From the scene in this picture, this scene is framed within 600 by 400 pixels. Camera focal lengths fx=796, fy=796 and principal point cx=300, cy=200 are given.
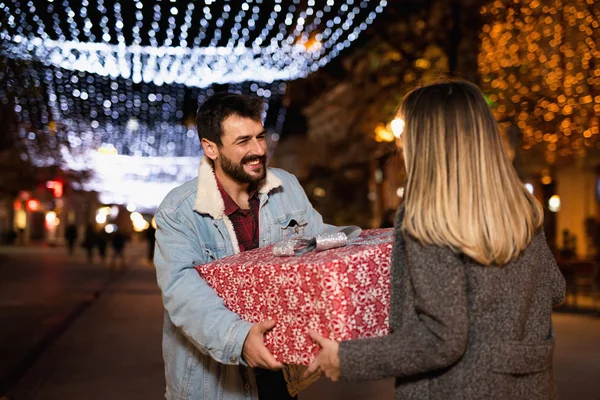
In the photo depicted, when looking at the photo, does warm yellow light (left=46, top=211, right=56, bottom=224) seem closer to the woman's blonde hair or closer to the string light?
the string light

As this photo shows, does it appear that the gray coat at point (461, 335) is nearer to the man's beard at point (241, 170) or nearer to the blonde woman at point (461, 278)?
the blonde woman at point (461, 278)

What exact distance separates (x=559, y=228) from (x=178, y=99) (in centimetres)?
1391

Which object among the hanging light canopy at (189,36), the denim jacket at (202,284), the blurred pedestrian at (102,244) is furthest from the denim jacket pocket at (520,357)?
the blurred pedestrian at (102,244)

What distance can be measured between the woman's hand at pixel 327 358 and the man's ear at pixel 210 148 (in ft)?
4.15

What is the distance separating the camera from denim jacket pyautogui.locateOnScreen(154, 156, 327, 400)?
2942 mm

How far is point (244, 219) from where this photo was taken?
3705 millimetres

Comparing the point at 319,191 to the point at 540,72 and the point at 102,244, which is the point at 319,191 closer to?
the point at 102,244

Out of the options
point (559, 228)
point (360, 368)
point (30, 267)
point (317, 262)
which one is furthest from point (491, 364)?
point (30, 267)

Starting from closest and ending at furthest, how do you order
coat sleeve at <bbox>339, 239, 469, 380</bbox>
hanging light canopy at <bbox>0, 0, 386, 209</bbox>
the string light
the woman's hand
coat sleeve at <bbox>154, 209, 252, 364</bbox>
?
1. coat sleeve at <bbox>339, 239, 469, 380</bbox>
2. the woman's hand
3. coat sleeve at <bbox>154, 209, 252, 364</bbox>
4. hanging light canopy at <bbox>0, 0, 386, 209</bbox>
5. the string light

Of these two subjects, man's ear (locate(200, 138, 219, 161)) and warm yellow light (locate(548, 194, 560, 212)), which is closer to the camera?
man's ear (locate(200, 138, 219, 161))

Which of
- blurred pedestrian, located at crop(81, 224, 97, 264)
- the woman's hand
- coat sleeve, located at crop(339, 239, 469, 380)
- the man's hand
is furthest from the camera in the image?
blurred pedestrian, located at crop(81, 224, 97, 264)

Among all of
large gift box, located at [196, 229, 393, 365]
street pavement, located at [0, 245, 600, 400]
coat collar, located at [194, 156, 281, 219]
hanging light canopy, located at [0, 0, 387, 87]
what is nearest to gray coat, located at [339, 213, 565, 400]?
large gift box, located at [196, 229, 393, 365]

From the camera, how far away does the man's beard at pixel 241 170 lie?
3533mm

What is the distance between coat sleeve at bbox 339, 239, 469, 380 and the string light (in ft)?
34.1
